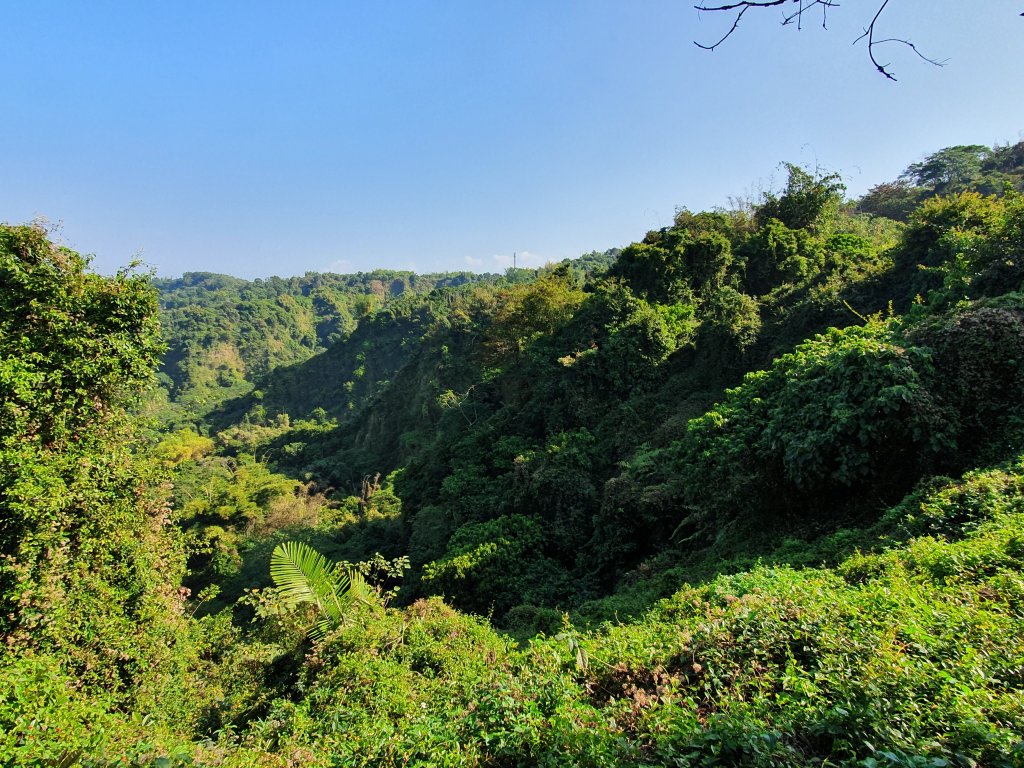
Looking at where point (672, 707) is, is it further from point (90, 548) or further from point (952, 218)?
point (952, 218)

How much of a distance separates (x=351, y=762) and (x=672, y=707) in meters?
2.35

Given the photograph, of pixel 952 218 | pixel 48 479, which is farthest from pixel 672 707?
pixel 952 218

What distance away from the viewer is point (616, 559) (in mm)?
10414

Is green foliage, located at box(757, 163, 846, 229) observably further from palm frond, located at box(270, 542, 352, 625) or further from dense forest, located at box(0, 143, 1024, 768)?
palm frond, located at box(270, 542, 352, 625)

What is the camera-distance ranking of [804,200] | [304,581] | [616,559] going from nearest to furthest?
[304,581], [616,559], [804,200]

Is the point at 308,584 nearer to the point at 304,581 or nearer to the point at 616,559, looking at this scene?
the point at 304,581

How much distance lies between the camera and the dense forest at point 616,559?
2.97 metres

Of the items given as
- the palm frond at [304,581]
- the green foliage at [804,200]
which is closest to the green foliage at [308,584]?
the palm frond at [304,581]

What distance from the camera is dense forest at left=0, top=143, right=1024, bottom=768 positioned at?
2975mm

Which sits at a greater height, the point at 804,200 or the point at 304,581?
the point at 804,200

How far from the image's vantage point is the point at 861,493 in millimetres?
6957

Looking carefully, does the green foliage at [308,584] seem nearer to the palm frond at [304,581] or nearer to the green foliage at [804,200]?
the palm frond at [304,581]

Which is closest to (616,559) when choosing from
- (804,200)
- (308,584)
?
(308,584)

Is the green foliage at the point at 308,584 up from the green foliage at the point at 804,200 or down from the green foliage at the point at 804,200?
down
